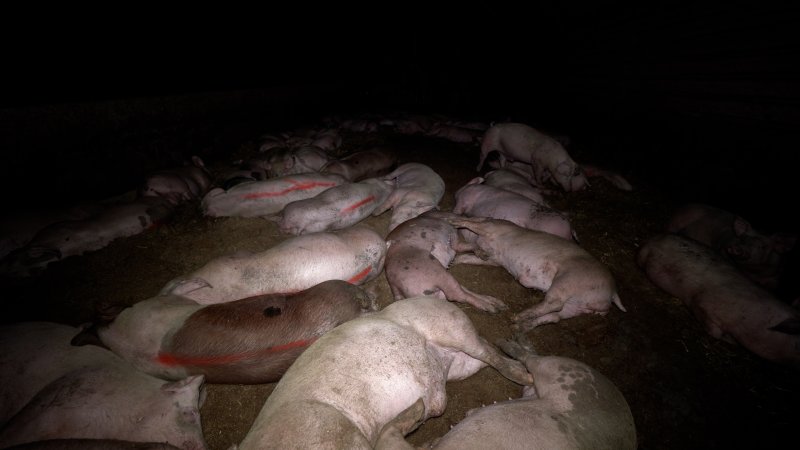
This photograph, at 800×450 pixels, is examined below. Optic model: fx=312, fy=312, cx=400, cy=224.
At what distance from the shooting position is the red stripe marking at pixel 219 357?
2.42m

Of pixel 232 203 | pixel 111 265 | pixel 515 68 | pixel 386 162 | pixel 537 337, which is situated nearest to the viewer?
pixel 537 337

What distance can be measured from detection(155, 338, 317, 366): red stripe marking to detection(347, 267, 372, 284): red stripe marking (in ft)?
3.47

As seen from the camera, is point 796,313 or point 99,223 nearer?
point 796,313

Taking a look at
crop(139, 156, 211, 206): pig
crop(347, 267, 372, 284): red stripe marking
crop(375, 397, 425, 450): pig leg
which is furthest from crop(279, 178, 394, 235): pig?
crop(375, 397, 425, 450): pig leg

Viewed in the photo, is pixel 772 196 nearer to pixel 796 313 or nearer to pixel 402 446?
pixel 796 313

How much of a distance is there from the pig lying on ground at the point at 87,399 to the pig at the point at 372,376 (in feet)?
3.13

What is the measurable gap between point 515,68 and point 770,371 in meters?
13.9

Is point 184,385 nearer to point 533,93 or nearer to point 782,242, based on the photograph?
point 782,242

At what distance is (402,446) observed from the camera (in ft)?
5.90

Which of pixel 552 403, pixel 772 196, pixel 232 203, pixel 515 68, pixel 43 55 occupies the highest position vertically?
pixel 515 68

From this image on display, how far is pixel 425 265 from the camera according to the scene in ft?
11.1

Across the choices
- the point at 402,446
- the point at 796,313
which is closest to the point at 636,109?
the point at 796,313

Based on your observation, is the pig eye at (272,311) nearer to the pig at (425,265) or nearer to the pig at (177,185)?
the pig at (425,265)

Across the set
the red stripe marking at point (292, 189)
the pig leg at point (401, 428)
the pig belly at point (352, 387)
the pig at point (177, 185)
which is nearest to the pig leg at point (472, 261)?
the pig belly at point (352, 387)
